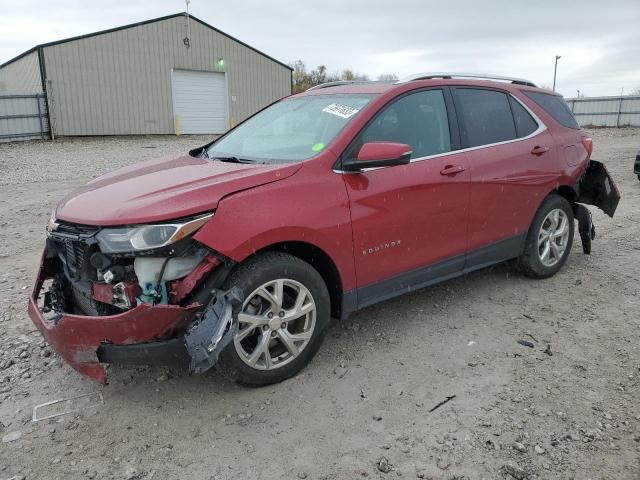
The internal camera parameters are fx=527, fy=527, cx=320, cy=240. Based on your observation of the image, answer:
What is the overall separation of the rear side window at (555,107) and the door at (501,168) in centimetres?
25

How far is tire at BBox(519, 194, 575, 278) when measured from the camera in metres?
4.80

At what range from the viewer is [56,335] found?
2.86 metres

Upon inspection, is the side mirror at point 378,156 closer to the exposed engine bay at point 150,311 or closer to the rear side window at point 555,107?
the exposed engine bay at point 150,311

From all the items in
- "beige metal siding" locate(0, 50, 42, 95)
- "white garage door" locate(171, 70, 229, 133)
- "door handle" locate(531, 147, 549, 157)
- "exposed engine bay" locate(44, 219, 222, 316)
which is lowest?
"exposed engine bay" locate(44, 219, 222, 316)

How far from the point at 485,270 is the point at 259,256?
304 cm

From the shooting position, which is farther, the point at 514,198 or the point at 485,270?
the point at 485,270

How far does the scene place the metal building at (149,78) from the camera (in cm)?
2145

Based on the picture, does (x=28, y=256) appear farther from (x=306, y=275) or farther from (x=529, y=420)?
(x=529, y=420)

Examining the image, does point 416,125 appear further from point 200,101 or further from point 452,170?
point 200,101

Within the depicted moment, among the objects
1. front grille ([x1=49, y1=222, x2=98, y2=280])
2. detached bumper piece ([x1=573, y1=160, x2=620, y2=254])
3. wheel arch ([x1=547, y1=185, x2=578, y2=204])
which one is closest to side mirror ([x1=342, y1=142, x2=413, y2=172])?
front grille ([x1=49, y1=222, x2=98, y2=280])

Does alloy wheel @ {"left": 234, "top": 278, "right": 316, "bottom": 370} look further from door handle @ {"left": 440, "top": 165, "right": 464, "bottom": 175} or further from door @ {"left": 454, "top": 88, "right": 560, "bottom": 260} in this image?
door @ {"left": 454, "top": 88, "right": 560, "bottom": 260}

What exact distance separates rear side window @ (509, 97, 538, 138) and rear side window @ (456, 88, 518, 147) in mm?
64

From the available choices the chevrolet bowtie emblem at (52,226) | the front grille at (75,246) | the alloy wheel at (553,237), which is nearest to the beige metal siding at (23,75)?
the chevrolet bowtie emblem at (52,226)

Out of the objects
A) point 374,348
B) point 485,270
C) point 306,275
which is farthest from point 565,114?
point 306,275
